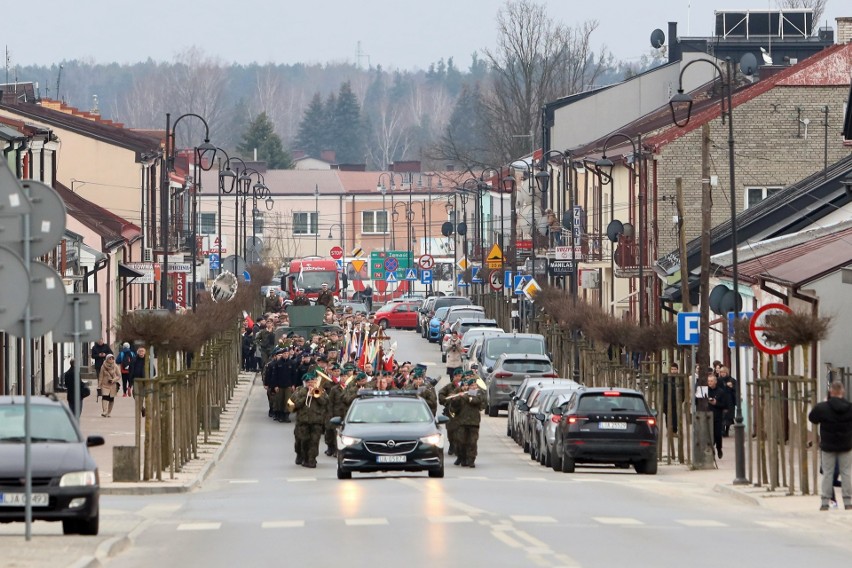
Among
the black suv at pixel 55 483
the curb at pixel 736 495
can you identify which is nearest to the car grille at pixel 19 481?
the black suv at pixel 55 483

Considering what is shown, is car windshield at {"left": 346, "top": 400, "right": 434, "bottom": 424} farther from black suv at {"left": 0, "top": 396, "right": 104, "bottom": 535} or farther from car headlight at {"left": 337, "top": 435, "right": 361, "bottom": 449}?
black suv at {"left": 0, "top": 396, "right": 104, "bottom": 535}

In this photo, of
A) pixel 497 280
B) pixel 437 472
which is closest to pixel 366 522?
pixel 437 472

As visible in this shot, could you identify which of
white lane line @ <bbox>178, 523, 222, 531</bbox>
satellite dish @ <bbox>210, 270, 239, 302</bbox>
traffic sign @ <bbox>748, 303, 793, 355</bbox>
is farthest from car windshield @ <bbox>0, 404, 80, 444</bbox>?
satellite dish @ <bbox>210, 270, 239, 302</bbox>

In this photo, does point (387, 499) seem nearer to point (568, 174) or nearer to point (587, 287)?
point (587, 287)

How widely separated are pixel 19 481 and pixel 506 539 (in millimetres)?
4372

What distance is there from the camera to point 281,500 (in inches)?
881

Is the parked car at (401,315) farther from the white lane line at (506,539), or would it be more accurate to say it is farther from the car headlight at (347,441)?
the white lane line at (506,539)

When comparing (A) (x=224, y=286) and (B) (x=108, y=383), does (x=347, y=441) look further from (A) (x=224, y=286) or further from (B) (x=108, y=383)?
(A) (x=224, y=286)

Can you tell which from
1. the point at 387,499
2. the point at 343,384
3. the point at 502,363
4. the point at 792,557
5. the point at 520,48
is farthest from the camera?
the point at 520,48

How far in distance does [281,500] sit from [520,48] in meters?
74.6

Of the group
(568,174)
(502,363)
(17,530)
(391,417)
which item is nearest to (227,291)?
(502,363)

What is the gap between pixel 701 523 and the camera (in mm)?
18719

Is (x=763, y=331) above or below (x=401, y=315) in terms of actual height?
below

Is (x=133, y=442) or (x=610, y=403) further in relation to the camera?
(x=133, y=442)
